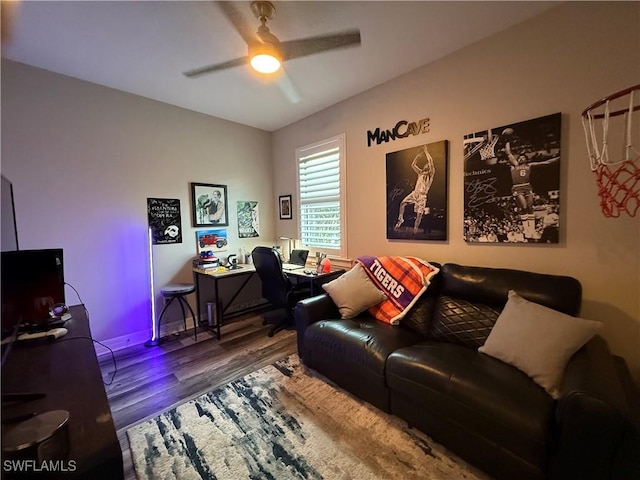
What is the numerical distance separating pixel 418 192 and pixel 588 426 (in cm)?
196

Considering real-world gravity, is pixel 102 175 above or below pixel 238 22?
below

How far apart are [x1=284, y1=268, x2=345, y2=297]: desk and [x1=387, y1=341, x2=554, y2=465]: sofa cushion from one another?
1339mm

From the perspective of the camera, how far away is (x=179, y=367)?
96.7 inches

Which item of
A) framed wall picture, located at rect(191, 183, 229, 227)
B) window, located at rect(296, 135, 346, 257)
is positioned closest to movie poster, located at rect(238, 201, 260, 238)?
framed wall picture, located at rect(191, 183, 229, 227)

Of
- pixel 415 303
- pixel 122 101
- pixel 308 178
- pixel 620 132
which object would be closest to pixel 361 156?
pixel 308 178

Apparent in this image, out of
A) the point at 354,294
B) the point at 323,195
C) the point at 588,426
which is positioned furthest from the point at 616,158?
the point at 323,195

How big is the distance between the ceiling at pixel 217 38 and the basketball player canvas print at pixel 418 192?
32.3 inches

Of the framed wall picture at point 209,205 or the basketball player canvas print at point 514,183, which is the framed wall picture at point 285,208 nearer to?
the framed wall picture at point 209,205

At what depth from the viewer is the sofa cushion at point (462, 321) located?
1.88 m

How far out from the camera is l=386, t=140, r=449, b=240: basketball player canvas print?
8.03 ft

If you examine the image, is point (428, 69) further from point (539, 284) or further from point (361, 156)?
point (539, 284)

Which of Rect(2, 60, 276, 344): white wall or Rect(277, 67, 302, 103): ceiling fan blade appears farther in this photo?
Rect(277, 67, 302, 103): ceiling fan blade

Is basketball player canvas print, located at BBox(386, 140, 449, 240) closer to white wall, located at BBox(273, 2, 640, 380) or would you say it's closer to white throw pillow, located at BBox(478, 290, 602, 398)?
white wall, located at BBox(273, 2, 640, 380)

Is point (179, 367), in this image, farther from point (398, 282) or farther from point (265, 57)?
point (265, 57)
